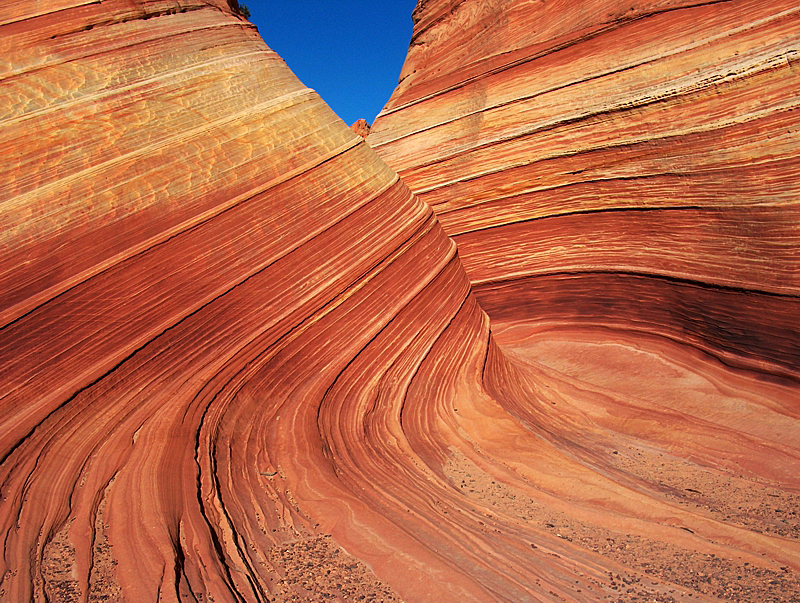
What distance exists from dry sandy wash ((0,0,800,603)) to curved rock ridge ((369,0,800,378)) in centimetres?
3

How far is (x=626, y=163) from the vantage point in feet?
16.5

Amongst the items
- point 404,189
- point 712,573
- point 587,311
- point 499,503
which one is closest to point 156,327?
point 499,503

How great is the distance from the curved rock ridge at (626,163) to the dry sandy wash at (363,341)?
3 centimetres

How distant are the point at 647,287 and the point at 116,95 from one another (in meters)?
4.29

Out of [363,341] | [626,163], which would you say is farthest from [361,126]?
[363,341]

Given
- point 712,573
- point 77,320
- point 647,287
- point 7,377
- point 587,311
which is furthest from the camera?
point 587,311

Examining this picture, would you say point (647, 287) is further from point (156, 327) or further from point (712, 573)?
point (156, 327)

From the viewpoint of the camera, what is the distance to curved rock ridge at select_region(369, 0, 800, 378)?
4340mm

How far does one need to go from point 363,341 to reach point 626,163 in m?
3.24

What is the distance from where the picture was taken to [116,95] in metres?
2.82

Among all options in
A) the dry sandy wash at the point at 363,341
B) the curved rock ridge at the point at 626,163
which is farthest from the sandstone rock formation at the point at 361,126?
the dry sandy wash at the point at 363,341

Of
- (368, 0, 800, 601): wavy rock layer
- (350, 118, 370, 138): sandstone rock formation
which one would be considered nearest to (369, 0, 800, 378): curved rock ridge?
(368, 0, 800, 601): wavy rock layer

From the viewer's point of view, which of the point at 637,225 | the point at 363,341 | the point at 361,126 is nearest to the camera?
the point at 363,341

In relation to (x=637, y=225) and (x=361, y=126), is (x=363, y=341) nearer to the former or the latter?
(x=637, y=225)
